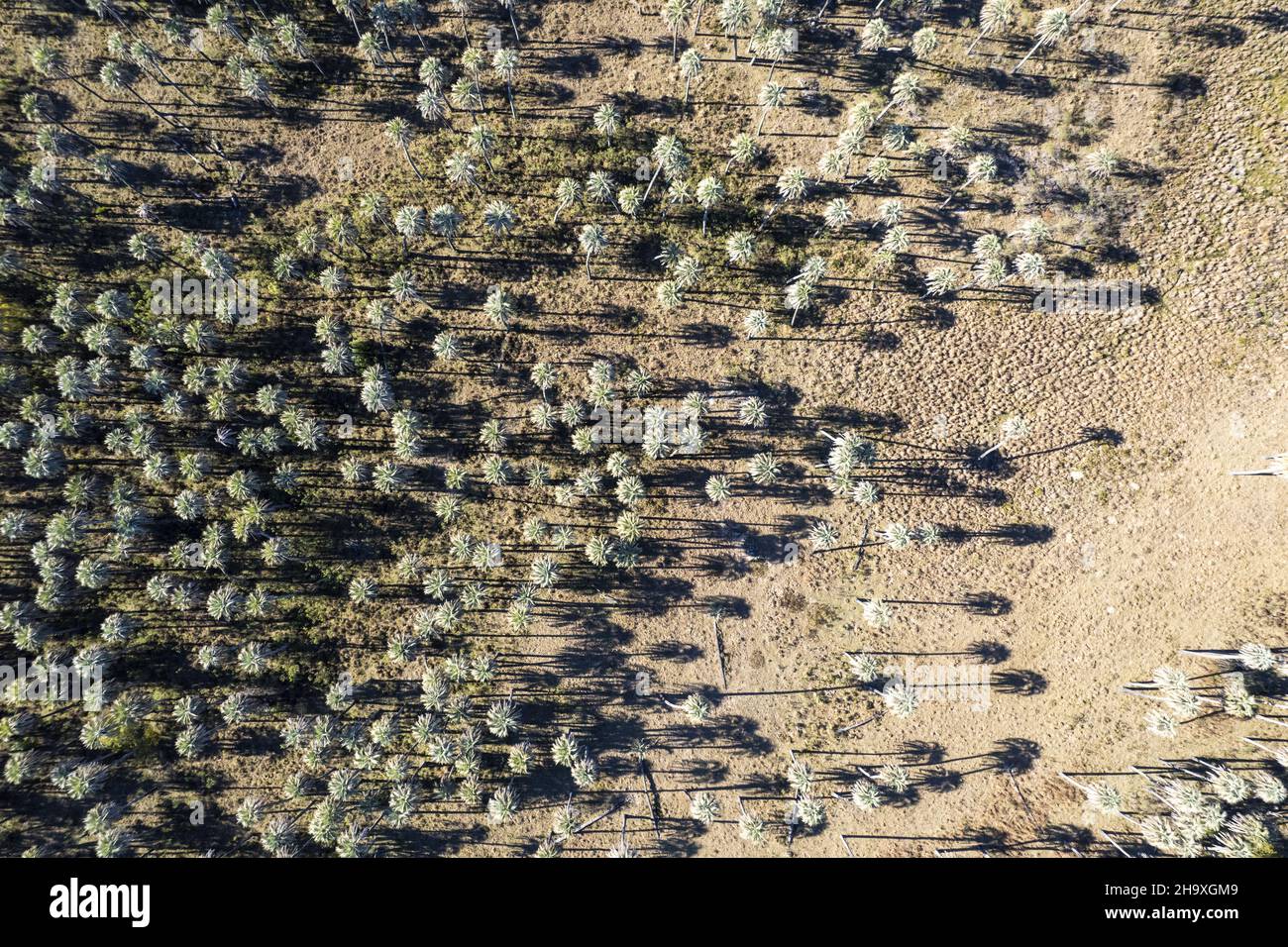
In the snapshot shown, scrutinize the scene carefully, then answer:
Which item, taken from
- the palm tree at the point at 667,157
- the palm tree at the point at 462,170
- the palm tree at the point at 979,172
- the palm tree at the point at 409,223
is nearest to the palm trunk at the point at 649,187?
the palm tree at the point at 667,157

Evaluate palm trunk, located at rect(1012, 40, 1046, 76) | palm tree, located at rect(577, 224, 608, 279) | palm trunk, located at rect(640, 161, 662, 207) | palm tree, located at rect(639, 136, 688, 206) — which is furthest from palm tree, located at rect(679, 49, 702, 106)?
palm trunk, located at rect(1012, 40, 1046, 76)

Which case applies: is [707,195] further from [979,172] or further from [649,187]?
[979,172]

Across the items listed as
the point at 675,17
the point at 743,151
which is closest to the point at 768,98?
the point at 743,151

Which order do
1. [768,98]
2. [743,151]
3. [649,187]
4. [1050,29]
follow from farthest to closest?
[649,187], [743,151], [1050,29], [768,98]

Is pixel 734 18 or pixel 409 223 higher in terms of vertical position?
pixel 734 18

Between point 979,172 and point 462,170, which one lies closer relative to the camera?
point 462,170

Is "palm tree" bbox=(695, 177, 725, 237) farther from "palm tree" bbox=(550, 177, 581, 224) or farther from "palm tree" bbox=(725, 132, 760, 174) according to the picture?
"palm tree" bbox=(550, 177, 581, 224)
